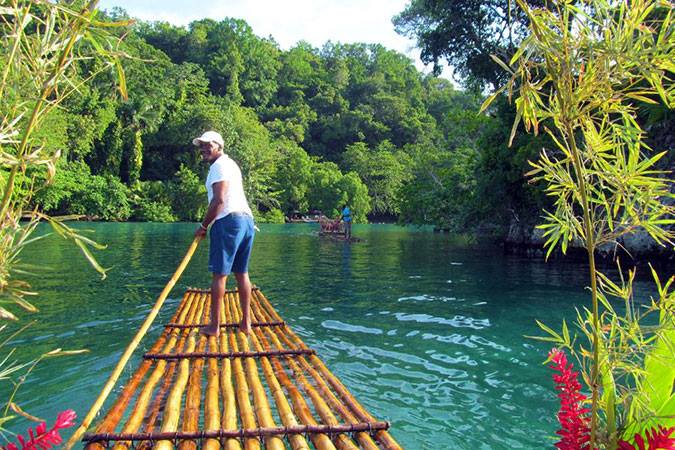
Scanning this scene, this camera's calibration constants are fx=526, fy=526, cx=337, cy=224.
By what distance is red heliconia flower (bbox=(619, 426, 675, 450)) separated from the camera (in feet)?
5.48

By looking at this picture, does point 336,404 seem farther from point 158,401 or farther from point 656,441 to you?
point 656,441

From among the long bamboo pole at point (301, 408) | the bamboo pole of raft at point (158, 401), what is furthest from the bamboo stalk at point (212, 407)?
the long bamboo pole at point (301, 408)

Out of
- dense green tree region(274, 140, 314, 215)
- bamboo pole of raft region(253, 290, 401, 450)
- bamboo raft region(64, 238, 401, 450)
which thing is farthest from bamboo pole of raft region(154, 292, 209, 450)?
dense green tree region(274, 140, 314, 215)

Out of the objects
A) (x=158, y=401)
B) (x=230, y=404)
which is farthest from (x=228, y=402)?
(x=158, y=401)

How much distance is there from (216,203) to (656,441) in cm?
361

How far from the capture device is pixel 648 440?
1.72 meters

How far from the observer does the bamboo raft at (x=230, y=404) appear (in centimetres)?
255

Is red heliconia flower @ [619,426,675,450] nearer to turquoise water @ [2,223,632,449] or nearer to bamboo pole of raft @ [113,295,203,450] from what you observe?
turquoise water @ [2,223,632,449]

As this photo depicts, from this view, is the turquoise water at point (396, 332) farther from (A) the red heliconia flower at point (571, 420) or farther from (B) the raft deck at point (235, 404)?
(A) the red heliconia flower at point (571, 420)

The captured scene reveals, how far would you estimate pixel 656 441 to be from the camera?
66.3 inches

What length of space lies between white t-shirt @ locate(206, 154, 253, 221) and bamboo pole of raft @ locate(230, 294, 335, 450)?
142cm

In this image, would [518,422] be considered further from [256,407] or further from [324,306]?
[324,306]

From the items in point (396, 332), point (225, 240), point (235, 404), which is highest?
point (225, 240)

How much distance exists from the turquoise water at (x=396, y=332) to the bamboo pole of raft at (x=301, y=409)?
34.5 inches
